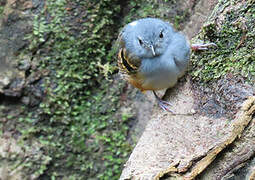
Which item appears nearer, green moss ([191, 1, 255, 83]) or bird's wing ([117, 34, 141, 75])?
green moss ([191, 1, 255, 83])

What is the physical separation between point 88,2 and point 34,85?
1.53m

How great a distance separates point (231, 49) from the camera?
2678 mm

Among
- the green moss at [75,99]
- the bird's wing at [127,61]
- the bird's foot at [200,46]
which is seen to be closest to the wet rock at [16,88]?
the green moss at [75,99]

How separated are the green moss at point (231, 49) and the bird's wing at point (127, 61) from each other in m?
0.61

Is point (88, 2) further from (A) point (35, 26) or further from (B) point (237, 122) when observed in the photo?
(B) point (237, 122)

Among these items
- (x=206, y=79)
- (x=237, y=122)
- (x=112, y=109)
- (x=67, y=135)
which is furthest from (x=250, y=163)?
(x=67, y=135)

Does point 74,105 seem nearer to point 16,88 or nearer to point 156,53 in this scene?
point 16,88

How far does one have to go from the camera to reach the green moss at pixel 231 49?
2479 mm

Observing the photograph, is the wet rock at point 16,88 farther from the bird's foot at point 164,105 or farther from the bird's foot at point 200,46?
the bird's foot at point 200,46

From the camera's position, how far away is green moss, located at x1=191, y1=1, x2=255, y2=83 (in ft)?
8.13

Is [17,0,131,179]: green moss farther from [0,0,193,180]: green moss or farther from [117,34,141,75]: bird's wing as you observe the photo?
[117,34,141,75]: bird's wing

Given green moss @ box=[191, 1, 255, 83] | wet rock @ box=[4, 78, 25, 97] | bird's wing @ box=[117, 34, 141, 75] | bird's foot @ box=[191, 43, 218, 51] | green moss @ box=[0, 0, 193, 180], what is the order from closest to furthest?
green moss @ box=[191, 1, 255, 83] → bird's foot @ box=[191, 43, 218, 51] → bird's wing @ box=[117, 34, 141, 75] → wet rock @ box=[4, 78, 25, 97] → green moss @ box=[0, 0, 193, 180]

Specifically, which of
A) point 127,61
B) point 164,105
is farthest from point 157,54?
point 164,105

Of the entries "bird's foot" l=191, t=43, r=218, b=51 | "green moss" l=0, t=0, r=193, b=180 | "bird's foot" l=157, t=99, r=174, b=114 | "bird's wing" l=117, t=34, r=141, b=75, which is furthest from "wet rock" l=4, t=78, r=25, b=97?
"bird's foot" l=191, t=43, r=218, b=51
